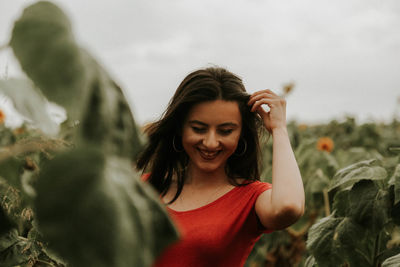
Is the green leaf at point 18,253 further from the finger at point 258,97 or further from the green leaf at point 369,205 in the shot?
the green leaf at point 369,205

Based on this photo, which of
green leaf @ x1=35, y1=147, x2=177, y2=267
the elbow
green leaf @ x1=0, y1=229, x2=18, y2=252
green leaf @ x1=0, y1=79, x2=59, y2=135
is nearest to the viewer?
green leaf @ x1=35, y1=147, x2=177, y2=267

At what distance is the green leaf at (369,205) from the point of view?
5.49 ft

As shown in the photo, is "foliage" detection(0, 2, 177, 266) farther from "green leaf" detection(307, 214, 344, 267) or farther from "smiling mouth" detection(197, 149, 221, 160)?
"green leaf" detection(307, 214, 344, 267)

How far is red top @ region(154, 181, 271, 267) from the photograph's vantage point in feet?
5.51

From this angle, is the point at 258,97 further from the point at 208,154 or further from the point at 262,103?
the point at 208,154

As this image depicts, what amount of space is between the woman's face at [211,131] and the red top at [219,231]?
0.15 meters

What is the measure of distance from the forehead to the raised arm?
8cm

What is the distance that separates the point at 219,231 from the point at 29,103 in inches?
45.7

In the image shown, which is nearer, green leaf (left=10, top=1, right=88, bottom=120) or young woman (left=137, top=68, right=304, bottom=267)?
green leaf (left=10, top=1, right=88, bottom=120)

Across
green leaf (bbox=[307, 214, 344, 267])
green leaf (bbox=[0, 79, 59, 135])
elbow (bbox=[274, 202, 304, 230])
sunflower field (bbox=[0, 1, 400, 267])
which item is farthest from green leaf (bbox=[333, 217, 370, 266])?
green leaf (bbox=[0, 79, 59, 135])

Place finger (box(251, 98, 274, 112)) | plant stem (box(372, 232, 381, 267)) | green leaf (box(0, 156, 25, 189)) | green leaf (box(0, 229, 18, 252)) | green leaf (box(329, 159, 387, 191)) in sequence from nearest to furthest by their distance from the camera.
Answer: green leaf (box(0, 156, 25, 189)) < green leaf (box(0, 229, 18, 252)) < green leaf (box(329, 159, 387, 191)) < finger (box(251, 98, 274, 112)) < plant stem (box(372, 232, 381, 267))

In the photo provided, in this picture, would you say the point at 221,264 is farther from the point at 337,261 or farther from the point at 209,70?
the point at 209,70

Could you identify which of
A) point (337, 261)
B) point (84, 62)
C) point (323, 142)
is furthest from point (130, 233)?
point (323, 142)

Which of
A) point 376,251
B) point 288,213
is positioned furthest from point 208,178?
point 376,251
